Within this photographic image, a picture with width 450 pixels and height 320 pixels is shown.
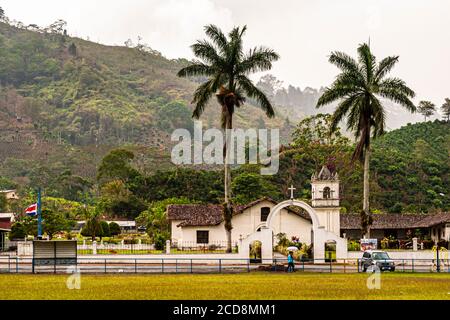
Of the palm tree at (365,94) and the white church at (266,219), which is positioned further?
the white church at (266,219)

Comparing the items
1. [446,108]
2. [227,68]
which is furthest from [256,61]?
[446,108]

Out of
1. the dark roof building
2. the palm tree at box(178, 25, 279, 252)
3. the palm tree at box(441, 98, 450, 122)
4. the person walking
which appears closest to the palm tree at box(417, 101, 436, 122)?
the palm tree at box(441, 98, 450, 122)

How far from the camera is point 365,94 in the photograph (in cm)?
6138

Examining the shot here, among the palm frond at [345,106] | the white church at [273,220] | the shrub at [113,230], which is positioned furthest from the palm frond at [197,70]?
the shrub at [113,230]

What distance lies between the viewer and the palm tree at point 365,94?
201ft

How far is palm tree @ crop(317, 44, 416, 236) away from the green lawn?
16173 mm

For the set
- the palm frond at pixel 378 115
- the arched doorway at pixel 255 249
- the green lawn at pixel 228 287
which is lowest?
the green lawn at pixel 228 287

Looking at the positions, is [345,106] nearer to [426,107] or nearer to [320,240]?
[320,240]

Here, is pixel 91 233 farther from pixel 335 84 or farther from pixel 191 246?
pixel 335 84

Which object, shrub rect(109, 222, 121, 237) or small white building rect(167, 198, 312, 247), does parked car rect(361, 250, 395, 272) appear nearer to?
small white building rect(167, 198, 312, 247)

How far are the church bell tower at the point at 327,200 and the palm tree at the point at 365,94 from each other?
1539cm

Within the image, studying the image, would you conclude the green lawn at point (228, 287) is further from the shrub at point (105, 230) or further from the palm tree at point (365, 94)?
the shrub at point (105, 230)

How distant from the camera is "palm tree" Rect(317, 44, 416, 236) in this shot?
2408 inches
